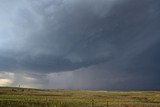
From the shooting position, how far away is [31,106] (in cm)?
5572

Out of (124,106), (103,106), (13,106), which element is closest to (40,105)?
(13,106)

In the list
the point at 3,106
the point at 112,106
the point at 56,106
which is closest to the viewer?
the point at 3,106

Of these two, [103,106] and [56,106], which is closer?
[56,106]

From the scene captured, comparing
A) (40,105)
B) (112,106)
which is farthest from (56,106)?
(112,106)

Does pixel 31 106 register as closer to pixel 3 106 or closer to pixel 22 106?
pixel 22 106

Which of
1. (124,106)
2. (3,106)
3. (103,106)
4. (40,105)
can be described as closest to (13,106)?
(3,106)

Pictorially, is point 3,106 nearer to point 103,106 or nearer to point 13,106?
point 13,106

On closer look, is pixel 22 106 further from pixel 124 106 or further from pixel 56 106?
pixel 124 106

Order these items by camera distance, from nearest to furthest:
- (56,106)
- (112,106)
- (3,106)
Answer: (3,106) → (56,106) → (112,106)

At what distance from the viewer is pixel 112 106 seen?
203 feet

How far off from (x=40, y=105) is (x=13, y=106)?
6179 mm

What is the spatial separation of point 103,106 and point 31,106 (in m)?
15.7

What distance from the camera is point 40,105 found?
57281mm

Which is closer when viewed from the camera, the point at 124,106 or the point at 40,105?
the point at 40,105
